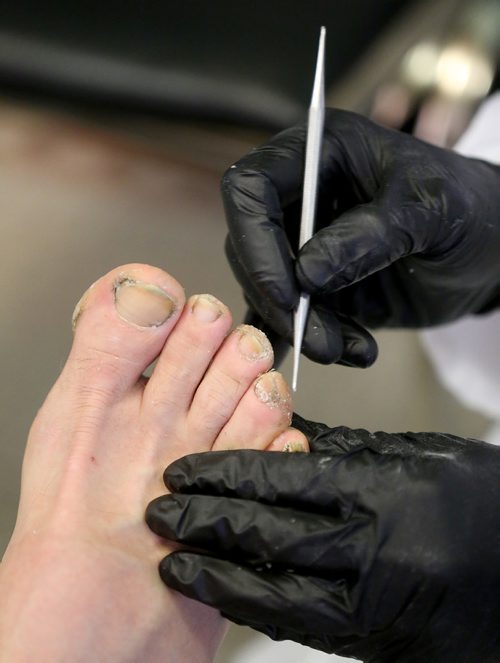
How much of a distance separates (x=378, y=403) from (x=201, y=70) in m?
0.66

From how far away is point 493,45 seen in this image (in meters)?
1.15

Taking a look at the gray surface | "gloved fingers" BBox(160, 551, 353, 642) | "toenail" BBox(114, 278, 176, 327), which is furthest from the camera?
the gray surface

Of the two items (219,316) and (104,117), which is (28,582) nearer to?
(219,316)

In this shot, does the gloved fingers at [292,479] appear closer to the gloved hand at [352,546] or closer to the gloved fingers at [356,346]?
the gloved hand at [352,546]

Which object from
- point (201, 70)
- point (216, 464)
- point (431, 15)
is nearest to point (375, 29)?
point (431, 15)

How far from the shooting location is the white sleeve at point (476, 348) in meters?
1.00

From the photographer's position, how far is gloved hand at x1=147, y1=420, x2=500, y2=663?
0.55 meters

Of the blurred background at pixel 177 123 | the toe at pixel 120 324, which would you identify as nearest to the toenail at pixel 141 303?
the toe at pixel 120 324

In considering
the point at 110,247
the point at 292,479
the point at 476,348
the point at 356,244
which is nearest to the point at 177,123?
the point at 110,247

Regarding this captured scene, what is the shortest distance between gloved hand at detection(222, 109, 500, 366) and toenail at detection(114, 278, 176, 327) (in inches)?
3.1

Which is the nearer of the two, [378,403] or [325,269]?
[325,269]

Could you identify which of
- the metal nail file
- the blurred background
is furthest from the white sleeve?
the metal nail file

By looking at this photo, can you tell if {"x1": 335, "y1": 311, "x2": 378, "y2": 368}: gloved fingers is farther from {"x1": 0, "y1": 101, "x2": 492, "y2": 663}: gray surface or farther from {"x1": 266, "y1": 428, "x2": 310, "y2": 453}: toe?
{"x1": 0, "y1": 101, "x2": 492, "y2": 663}: gray surface

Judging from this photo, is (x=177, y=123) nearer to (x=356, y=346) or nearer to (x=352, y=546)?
(x=356, y=346)
